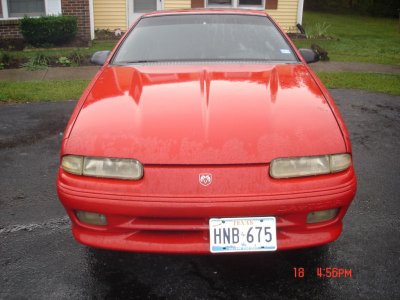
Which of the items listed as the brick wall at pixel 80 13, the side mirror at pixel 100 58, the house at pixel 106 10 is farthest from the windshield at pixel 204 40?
the house at pixel 106 10

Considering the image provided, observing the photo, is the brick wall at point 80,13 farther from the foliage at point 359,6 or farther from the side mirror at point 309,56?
the foliage at point 359,6

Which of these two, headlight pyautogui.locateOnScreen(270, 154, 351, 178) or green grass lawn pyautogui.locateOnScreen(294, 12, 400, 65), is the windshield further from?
green grass lawn pyautogui.locateOnScreen(294, 12, 400, 65)

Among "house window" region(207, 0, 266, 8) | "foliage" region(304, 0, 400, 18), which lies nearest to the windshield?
"house window" region(207, 0, 266, 8)

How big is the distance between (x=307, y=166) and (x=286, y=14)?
12389mm

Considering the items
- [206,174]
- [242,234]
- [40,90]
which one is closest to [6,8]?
[40,90]

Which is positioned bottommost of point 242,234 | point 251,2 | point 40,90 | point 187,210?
point 40,90

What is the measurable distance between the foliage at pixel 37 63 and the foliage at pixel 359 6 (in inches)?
732

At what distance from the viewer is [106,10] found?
12875mm

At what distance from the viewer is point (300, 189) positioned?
7.20ft

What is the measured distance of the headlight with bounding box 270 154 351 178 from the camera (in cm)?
221

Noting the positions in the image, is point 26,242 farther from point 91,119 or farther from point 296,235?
point 296,235

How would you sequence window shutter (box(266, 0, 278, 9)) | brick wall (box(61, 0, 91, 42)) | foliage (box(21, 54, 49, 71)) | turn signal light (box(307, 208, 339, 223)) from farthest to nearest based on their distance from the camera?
window shutter (box(266, 0, 278, 9)) → brick wall (box(61, 0, 91, 42)) → foliage (box(21, 54, 49, 71)) → turn signal light (box(307, 208, 339, 223))

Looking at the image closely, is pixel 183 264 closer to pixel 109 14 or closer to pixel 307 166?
pixel 307 166

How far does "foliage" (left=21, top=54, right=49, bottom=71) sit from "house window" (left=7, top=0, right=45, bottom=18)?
3.33 meters
